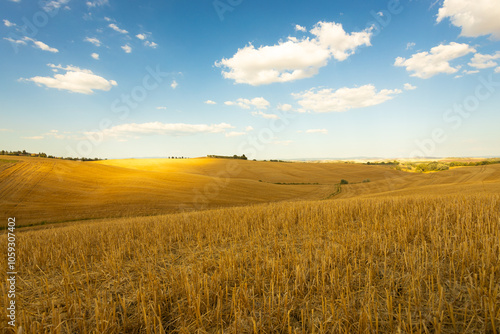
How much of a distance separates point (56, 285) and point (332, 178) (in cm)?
5156

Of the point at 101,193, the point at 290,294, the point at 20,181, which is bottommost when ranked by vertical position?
the point at 101,193

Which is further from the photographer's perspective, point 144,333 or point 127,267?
point 127,267

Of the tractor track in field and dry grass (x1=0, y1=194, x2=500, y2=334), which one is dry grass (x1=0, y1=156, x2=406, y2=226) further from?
dry grass (x1=0, y1=194, x2=500, y2=334)

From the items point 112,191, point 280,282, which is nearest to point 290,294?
point 280,282

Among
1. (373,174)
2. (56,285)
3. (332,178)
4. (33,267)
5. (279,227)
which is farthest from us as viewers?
(373,174)

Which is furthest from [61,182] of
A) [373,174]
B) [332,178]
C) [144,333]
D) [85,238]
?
[373,174]

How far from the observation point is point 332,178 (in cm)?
5047

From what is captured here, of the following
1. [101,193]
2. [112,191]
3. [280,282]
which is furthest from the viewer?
[112,191]

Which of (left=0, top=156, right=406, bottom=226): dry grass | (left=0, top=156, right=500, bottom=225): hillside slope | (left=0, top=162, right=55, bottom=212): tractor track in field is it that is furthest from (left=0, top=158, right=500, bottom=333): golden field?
(left=0, top=162, right=55, bottom=212): tractor track in field

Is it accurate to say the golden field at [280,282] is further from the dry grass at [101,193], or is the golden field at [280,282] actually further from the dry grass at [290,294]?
the dry grass at [101,193]

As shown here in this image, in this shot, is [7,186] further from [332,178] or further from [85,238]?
[332,178]

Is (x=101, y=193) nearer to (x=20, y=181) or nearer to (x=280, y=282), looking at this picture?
(x=20, y=181)

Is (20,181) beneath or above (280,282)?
beneath

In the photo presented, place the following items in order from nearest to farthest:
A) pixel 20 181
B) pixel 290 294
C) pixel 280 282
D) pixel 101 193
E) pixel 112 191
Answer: pixel 290 294 < pixel 280 282 < pixel 20 181 < pixel 101 193 < pixel 112 191
